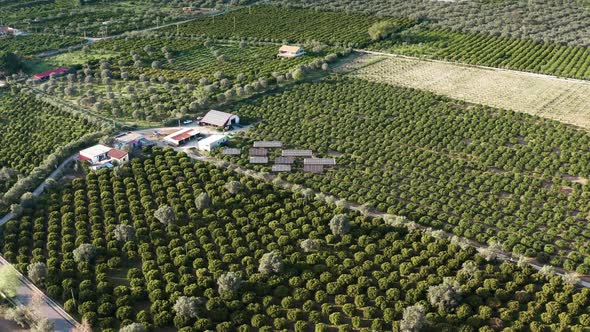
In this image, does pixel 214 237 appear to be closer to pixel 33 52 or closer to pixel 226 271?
pixel 226 271

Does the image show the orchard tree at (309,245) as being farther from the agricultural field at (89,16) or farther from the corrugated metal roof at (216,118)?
the agricultural field at (89,16)

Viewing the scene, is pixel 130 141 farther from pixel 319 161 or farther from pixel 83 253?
pixel 319 161

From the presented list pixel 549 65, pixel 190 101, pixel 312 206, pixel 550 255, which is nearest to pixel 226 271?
pixel 312 206

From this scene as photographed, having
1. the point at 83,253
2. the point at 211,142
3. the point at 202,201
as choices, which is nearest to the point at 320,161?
the point at 211,142

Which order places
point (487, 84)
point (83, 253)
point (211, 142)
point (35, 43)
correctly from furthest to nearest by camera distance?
1. point (35, 43)
2. point (487, 84)
3. point (211, 142)
4. point (83, 253)

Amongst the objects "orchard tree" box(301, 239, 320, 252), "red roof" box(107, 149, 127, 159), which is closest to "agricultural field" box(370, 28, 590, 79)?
"red roof" box(107, 149, 127, 159)

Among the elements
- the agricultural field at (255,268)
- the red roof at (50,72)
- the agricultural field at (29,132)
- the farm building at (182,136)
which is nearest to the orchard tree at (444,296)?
the agricultural field at (255,268)
